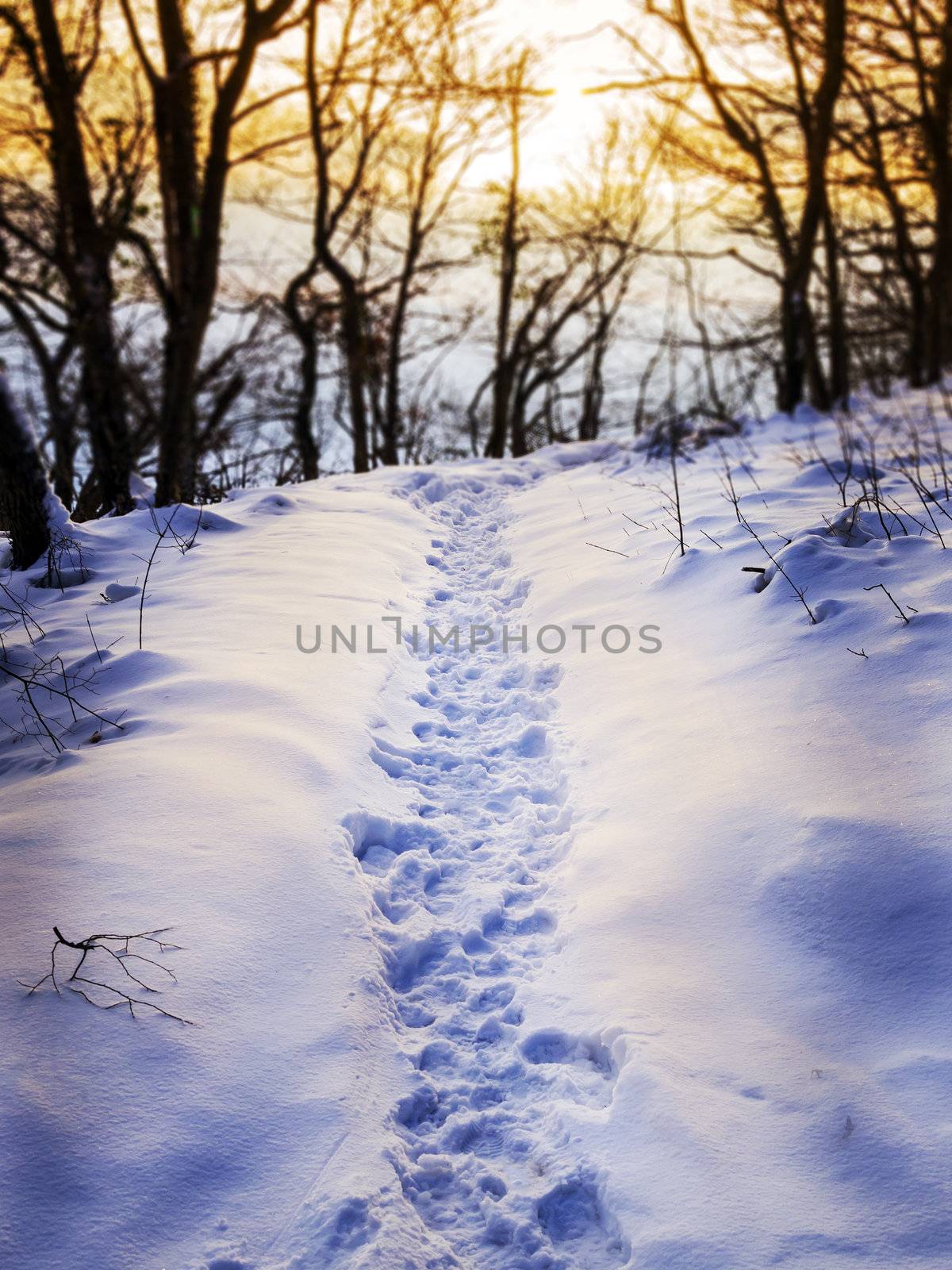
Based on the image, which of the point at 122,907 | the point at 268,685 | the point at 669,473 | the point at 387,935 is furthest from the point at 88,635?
the point at 669,473

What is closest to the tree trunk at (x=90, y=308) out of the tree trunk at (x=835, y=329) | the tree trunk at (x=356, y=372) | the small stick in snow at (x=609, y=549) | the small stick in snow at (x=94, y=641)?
the small stick in snow at (x=94, y=641)

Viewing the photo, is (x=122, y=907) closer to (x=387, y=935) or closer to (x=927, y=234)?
(x=387, y=935)

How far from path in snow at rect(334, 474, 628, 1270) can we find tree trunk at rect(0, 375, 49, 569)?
2.36m

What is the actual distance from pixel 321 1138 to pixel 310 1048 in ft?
0.71

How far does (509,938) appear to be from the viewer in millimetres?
2389

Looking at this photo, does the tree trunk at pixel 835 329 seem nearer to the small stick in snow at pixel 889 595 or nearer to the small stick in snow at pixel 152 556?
the small stick in snow at pixel 889 595

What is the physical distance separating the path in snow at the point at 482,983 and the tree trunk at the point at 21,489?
2.36 m

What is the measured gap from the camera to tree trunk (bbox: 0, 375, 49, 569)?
384 centimetres

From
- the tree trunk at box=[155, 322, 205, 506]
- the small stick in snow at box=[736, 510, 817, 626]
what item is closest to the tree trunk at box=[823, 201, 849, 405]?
the small stick in snow at box=[736, 510, 817, 626]

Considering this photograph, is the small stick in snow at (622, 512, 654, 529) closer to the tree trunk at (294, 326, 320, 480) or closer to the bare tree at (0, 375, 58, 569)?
the bare tree at (0, 375, 58, 569)

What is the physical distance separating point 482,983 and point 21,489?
153 inches

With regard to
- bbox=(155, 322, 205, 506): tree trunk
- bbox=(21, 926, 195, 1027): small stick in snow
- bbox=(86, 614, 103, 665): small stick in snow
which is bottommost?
bbox=(21, 926, 195, 1027): small stick in snow

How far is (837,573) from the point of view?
12.0 ft

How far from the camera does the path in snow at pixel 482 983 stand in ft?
5.42
